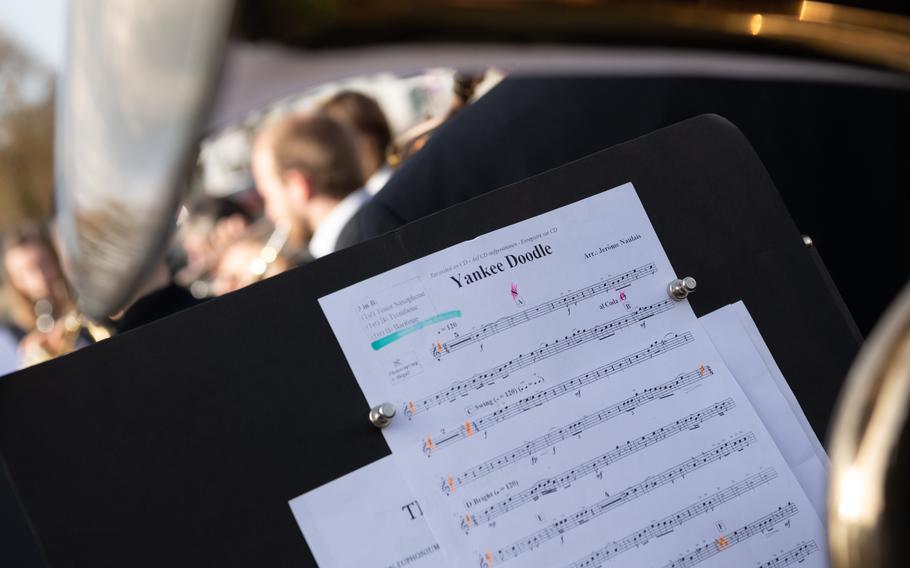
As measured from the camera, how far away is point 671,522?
0.80 m

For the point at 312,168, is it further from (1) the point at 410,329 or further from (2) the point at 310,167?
(1) the point at 410,329

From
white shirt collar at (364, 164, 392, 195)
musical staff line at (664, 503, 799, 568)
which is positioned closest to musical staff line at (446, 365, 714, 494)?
musical staff line at (664, 503, 799, 568)

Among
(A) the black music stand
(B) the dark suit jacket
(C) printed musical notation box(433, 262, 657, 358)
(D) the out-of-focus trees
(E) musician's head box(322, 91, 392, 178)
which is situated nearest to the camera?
(D) the out-of-focus trees

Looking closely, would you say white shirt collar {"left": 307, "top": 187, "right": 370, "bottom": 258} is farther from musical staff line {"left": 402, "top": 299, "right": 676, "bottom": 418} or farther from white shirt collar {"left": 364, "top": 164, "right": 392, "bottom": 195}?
musical staff line {"left": 402, "top": 299, "right": 676, "bottom": 418}

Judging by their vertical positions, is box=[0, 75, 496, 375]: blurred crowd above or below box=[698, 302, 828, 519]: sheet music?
above

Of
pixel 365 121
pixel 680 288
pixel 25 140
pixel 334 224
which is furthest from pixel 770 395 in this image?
pixel 365 121

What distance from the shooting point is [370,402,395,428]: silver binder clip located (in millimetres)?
748

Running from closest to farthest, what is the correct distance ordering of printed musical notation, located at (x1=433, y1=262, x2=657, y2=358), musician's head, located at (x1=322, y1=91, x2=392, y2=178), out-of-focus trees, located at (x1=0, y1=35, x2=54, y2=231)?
out-of-focus trees, located at (x1=0, y1=35, x2=54, y2=231), printed musical notation, located at (x1=433, y1=262, x2=657, y2=358), musician's head, located at (x1=322, y1=91, x2=392, y2=178)

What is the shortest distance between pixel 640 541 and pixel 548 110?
0.62m

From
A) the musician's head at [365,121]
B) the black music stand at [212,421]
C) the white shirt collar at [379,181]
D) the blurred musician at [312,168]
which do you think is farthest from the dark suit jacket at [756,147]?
the musician's head at [365,121]

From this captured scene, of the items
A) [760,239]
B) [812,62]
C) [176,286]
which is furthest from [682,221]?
[176,286]

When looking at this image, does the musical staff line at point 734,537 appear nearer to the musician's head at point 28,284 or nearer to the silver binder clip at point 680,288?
the silver binder clip at point 680,288

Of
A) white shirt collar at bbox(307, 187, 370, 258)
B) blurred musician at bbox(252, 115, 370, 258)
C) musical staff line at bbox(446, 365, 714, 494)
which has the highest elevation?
blurred musician at bbox(252, 115, 370, 258)

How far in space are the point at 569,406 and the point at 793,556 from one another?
9.1 inches
